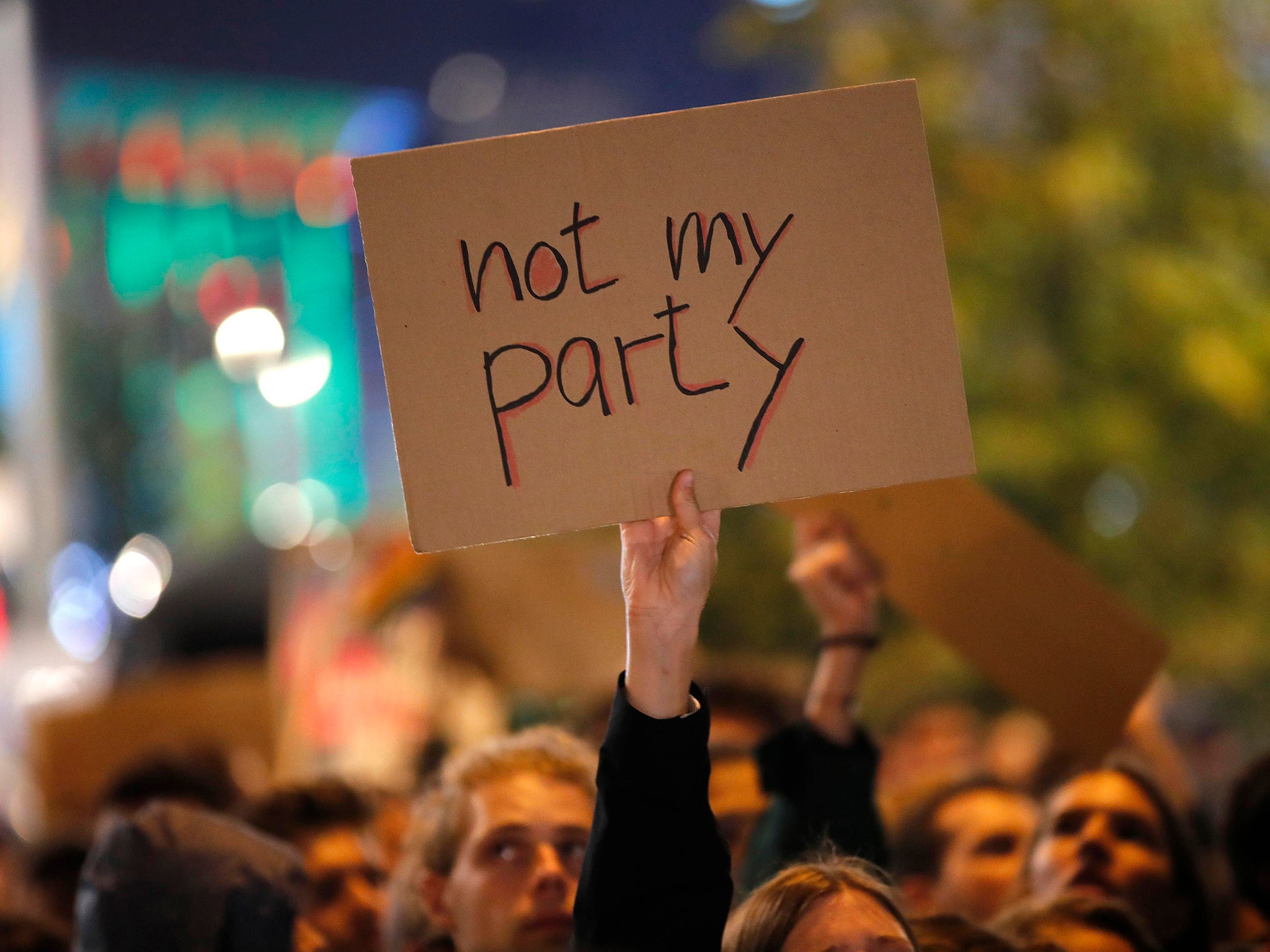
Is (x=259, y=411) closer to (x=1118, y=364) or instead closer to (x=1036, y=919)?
(x=1118, y=364)

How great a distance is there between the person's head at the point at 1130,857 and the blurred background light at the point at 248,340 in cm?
789

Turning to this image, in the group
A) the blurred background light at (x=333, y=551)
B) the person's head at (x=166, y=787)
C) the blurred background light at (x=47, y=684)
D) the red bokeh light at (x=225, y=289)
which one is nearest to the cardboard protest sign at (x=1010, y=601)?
the person's head at (x=166, y=787)

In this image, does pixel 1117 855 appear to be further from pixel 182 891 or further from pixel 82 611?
pixel 82 611

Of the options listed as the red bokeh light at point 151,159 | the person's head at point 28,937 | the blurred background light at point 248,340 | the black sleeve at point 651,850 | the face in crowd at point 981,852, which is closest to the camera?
the black sleeve at point 651,850

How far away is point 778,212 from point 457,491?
2.01 feet

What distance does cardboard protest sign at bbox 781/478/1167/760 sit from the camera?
117 inches

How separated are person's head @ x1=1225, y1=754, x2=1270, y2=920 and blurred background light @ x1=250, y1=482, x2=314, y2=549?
61.5 ft

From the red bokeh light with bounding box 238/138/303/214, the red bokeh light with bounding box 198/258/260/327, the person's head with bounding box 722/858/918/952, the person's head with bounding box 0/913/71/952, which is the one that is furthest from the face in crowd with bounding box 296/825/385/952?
the red bokeh light with bounding box 238/138/303/214

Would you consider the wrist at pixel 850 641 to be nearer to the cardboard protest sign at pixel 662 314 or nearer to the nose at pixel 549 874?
the nose at pixel 549 874

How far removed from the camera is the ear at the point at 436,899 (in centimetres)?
272

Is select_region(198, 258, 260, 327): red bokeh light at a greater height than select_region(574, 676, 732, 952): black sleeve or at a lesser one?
greater

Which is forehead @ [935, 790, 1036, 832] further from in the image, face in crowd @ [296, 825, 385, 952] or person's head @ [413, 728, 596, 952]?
face in crowd @ [296, 825, 385, 952]

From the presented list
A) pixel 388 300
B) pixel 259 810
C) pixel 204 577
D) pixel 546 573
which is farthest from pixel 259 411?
pixel 388 300

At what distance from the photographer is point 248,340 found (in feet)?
32.9
